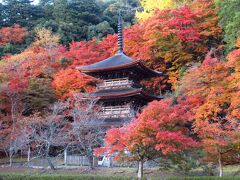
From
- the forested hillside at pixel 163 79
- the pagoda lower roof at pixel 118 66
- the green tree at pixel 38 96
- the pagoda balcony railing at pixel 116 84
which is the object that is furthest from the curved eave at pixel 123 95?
the green tree at pixel 38 96

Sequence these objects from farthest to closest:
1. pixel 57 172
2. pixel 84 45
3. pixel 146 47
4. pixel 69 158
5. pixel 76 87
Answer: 1. pixel 84 45
2. pixel 146 47
3. pixel 76 87
4. pixel 69 158
5. pixel 57 172

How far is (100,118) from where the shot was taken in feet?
87.6

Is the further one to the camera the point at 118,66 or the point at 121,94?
the point at 118,66

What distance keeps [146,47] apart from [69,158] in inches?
605

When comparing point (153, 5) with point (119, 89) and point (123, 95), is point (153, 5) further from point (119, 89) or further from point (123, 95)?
point (123, 95)

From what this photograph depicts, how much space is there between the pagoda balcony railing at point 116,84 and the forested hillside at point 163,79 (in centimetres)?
377

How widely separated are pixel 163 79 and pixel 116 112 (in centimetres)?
1084

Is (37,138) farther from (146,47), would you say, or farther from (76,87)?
(146,47)

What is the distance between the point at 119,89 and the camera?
27.6 m

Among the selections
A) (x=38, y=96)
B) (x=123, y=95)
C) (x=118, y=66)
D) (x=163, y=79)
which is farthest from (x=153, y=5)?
(x=123, y=95)

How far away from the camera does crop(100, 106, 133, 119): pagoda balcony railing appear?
2666cm

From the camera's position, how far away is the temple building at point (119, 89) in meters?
26.3

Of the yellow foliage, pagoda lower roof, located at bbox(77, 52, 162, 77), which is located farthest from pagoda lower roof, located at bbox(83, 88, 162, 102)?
the yellow foliage

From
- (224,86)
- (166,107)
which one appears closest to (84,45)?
(224,86)
